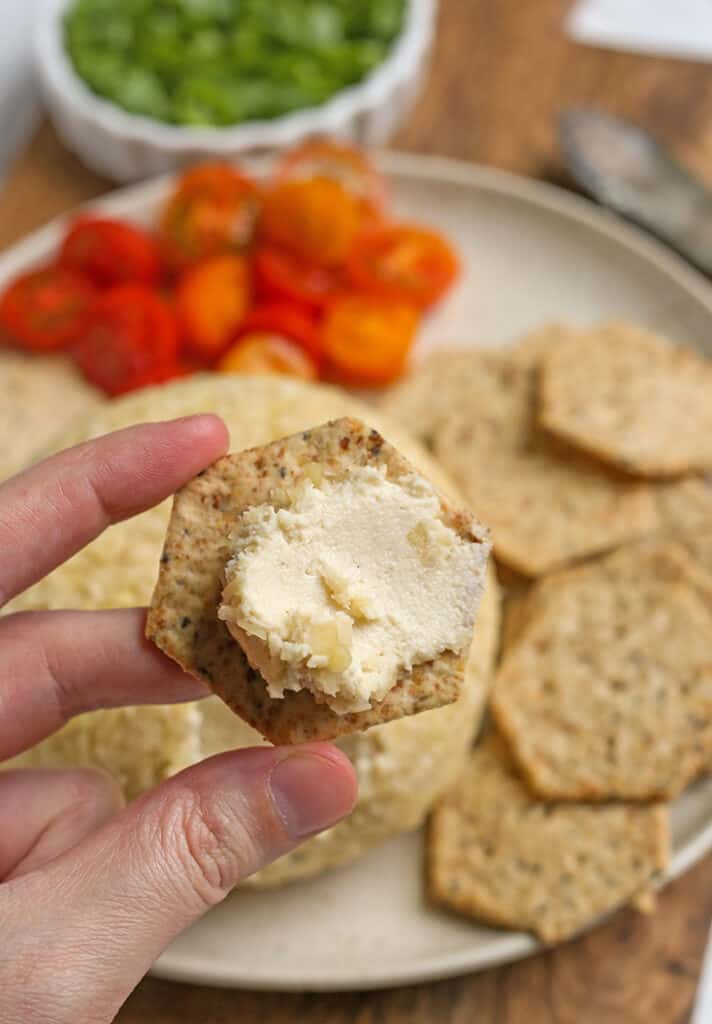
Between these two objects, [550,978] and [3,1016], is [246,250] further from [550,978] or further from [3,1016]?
[3,1016]

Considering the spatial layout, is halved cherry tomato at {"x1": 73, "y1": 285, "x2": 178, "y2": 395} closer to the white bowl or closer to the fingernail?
the white bowl

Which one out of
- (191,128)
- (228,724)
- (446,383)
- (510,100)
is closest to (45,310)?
(191,128)

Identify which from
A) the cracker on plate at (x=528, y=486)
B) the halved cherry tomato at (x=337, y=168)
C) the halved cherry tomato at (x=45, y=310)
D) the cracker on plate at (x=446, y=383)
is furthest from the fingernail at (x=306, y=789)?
the halved cherry tomato at (x=337, y=168)

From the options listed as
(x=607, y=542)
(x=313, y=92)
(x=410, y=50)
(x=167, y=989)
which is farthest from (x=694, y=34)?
(x=167, y=989)

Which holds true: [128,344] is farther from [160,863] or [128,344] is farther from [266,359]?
[160,863]

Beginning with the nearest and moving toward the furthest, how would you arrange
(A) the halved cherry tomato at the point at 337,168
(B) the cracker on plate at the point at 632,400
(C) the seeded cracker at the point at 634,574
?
(C) the seeded cracker at the point at 634,574
(B) the cracker on plate at the point at 632,400
(A) the halved cherry tomato at the point at 337,168

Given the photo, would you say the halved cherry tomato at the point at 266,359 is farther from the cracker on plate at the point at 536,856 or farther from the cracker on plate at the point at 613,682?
the cracker on plate at the point at 536,856
